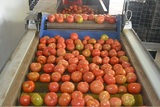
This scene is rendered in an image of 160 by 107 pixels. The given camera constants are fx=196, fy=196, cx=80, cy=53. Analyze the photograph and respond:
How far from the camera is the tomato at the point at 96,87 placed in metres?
1.39

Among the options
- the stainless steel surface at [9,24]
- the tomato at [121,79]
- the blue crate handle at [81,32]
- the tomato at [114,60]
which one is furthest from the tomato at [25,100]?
the stainless steel surface at [9,24]

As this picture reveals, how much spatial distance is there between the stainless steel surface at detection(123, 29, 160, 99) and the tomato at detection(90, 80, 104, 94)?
0.35 meters

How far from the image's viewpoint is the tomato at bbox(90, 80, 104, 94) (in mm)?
1393

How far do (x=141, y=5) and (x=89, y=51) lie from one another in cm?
223

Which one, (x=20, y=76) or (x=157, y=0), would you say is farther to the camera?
(x=157, y=0)

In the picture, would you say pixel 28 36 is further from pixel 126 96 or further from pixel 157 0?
pixel 157 0

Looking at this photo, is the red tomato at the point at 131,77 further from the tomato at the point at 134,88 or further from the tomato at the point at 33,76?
the tomato at the point at 33,76

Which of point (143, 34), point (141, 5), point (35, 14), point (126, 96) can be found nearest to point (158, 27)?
point (143, 34)

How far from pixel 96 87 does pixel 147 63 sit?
1.61 ft

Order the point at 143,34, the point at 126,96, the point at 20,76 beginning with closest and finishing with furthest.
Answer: the point at 126,96
the point at 20,76
the point at 143,34

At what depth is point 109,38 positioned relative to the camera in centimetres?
222

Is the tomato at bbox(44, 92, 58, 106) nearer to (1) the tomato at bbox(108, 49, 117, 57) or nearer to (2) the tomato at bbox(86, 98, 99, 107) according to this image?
(2) the tomato at bbox(86, 98, 99, 107)

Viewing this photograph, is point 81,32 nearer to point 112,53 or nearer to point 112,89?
point 112,53

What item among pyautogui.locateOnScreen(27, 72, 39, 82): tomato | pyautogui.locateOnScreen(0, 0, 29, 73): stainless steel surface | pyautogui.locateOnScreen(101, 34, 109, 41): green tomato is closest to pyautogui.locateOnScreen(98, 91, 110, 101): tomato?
pyautogui.locateOnScreen(27, 72, 39, 82): tomato
